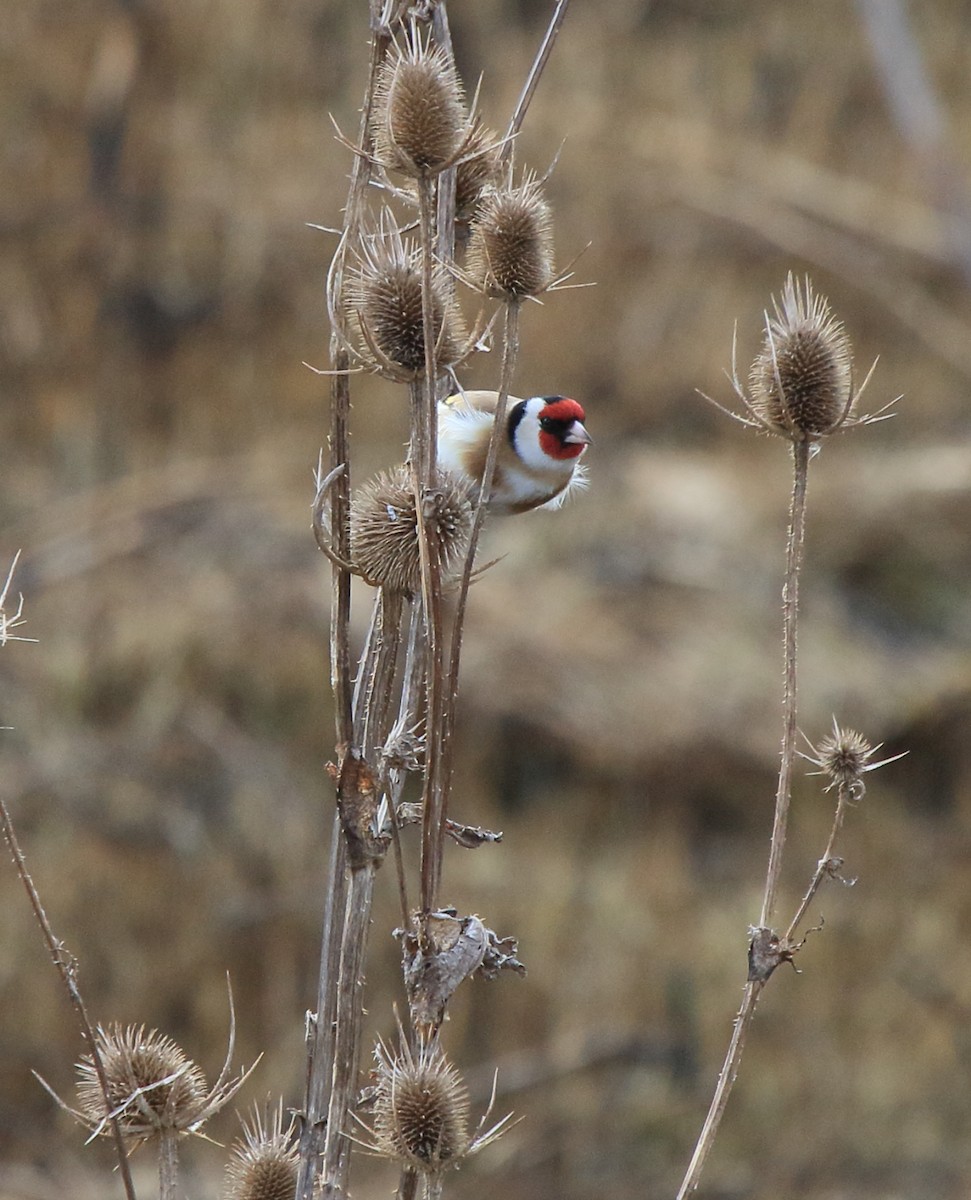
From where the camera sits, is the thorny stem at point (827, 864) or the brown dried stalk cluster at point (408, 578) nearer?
the brown dried stalk cluster at point (408, 578)

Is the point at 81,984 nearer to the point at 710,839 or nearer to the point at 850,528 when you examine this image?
the point at 710,839

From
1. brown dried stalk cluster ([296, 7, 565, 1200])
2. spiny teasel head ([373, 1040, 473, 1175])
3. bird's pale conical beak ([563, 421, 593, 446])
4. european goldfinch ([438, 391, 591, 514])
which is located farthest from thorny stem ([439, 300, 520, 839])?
bird's pale conical beak ([563, 421, 593, 446])

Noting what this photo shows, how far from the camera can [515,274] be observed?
1.62m

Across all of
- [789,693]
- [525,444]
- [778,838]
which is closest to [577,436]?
[525,444]

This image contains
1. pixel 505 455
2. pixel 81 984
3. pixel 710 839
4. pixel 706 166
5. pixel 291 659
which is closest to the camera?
pixel 505 455

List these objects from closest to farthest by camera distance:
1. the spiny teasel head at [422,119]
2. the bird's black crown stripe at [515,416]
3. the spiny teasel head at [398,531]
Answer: the spiny teasel head at [422,119] < the spiny teasel head at [398,531] < the bird's black crown stripe at [515,416]

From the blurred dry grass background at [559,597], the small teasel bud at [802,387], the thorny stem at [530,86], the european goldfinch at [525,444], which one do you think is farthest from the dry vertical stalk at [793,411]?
the blurred dry grass background at [559,597]

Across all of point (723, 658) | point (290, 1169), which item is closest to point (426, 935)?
point (290, 1169)

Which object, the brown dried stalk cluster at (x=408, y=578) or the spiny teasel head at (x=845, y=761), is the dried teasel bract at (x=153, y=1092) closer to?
the brown dried stalk cluster at (x=408, y=578)

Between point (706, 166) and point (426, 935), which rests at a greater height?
point (706, 166)

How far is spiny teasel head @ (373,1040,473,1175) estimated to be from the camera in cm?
145

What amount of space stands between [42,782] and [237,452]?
191 cm

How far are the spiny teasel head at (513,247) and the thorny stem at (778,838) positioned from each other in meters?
0.36

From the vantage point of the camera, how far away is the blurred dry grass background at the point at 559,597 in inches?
253
